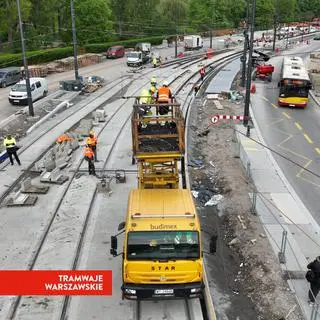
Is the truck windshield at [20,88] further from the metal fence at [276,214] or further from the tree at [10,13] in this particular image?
the tree at [10,13]

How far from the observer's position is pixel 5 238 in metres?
16.2

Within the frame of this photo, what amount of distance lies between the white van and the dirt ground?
56.0 ft

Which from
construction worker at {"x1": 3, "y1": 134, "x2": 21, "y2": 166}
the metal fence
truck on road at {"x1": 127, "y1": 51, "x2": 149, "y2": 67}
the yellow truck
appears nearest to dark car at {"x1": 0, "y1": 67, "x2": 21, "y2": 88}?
truck on road at {"x1": 127, "y1": 51, "x2": 149, "y2": 67}

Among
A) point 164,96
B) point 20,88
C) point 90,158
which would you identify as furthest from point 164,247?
point 20,88

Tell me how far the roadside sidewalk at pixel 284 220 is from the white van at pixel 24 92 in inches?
768

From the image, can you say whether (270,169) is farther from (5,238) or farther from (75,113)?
(75,113)

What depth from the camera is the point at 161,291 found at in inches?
458

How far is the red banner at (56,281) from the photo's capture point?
44.2ft

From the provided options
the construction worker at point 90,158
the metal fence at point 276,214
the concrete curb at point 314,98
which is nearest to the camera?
the metal fence at point 276,214

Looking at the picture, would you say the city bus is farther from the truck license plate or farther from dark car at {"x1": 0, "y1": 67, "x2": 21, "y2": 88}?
the truck license plate

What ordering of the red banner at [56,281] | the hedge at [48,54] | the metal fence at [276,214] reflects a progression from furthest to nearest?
the hedge at [48,54] → the red banner at [56,281] → the metal fence at [276,214]

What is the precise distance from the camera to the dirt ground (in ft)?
41.7

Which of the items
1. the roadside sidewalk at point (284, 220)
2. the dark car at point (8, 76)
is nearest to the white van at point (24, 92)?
the dark car at point (8, 76)

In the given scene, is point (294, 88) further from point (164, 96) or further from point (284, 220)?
point (284, 220)
